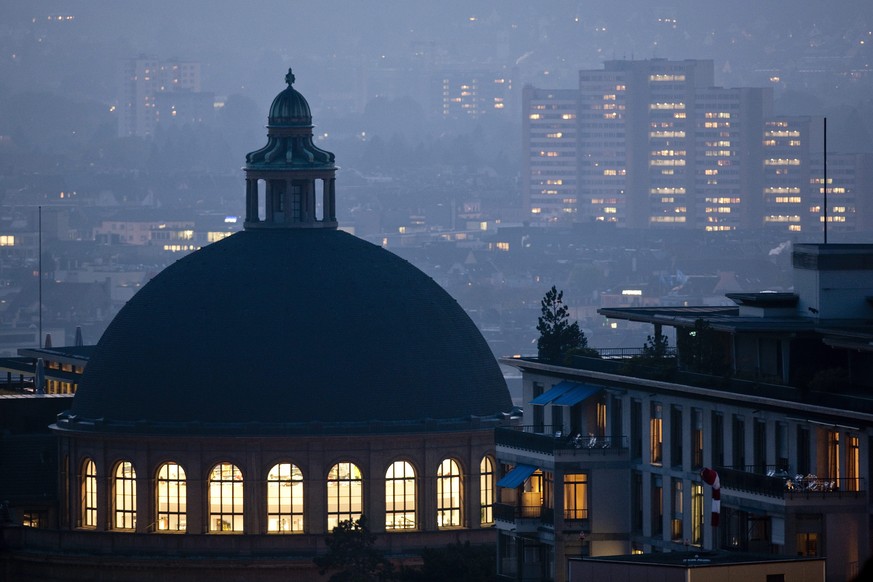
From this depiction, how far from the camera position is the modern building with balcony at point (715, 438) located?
71.6 meters

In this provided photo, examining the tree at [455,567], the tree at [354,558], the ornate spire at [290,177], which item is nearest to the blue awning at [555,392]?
the tree at [455,567]

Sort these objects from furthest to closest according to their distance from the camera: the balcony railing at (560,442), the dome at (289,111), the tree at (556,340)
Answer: the dome at (289,111) < the tree at (556,340) < the balcony railing at (560,442)

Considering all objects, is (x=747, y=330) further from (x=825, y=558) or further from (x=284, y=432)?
(x=284, y=432)

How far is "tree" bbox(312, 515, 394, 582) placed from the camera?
342 feet

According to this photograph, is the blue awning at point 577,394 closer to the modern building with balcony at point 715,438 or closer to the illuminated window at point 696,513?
the modern building with balcony at point 715,438

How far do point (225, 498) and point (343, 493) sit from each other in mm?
4201

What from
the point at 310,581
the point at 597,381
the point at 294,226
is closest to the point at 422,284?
the point at 294,226

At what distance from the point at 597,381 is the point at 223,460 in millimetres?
35921

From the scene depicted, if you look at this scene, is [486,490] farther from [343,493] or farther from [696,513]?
[696,513]

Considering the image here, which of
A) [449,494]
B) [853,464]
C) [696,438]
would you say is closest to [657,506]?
[696,438]

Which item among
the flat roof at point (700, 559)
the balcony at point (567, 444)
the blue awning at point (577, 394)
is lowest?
the flat roof at point (700, 559)

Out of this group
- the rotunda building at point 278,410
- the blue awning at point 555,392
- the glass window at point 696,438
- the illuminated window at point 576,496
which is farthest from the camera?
the rotunda building at point 278,410

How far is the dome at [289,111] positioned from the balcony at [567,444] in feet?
145

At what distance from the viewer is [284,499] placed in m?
120
